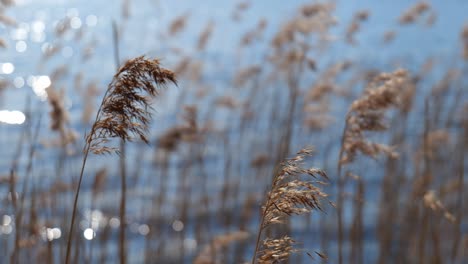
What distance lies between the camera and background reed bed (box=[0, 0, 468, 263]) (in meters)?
1.76

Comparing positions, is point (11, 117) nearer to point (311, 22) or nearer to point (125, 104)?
point (311, 22)

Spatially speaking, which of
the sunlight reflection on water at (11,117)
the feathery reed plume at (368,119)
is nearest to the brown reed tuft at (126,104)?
the feathery reed plume at (368,119)

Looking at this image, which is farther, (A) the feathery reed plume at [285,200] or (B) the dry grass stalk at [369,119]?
(B) the dry grass stalk at [369,119]

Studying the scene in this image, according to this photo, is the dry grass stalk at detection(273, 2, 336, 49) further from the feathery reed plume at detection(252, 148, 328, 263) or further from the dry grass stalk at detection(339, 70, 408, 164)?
the feathery reed plume at detection(252, 148, 328, 263)

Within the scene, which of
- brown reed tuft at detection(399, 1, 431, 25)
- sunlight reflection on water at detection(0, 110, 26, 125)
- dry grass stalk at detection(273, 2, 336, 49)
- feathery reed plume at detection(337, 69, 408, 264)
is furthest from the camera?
sunlight reflection on water at detection(0, 110, 26, 125)

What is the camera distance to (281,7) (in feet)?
34.3

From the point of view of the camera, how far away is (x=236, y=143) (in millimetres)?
5980

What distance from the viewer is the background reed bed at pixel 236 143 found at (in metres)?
1.76

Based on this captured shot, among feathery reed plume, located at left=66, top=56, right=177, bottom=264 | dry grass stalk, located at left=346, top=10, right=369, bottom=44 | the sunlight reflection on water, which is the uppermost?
dry grass stalk, located at left=346, top=10, right=369, bottom=44

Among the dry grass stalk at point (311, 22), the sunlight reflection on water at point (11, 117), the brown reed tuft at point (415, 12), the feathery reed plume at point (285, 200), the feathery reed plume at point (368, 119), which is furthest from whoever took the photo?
the sunlight reflection on water at point (11, 117)

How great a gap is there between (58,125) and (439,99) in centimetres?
302

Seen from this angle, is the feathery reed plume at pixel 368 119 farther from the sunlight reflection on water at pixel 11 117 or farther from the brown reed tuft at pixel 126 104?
the sunlight reflection on water at pixel 11 117

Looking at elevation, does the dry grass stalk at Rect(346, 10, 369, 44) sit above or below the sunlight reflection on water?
above

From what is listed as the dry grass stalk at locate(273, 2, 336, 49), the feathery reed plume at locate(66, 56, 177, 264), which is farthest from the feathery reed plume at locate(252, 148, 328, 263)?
the dry grass stalk at locate(273, 2, 336, 49)
